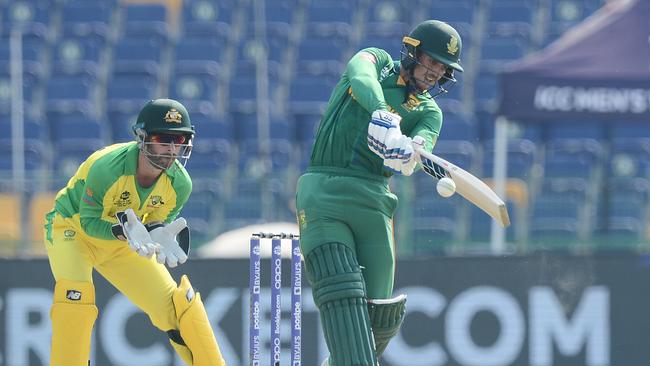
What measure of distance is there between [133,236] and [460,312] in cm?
304

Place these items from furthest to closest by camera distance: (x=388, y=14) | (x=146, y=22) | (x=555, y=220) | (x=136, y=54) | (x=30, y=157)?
1. (x=388, y=14)
2. (x=146, y=22)
3. (x=136, y=54)
4. (x=30, y=157)
5. (x=555, y=220)

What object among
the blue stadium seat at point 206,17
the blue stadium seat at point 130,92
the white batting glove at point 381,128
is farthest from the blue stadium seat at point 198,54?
the white batting glove at point 381,128

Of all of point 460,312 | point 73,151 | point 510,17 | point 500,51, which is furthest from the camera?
point 510,17

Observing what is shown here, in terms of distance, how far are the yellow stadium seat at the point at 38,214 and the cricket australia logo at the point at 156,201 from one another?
287 centimetres

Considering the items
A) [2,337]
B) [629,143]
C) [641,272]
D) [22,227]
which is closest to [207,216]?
[22,227]

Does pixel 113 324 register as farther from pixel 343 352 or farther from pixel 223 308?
pixel 343 352

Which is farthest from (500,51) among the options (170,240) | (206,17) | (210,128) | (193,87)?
(170,240)

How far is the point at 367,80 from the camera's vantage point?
547 centimetres

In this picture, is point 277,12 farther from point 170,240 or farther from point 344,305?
point 344,305

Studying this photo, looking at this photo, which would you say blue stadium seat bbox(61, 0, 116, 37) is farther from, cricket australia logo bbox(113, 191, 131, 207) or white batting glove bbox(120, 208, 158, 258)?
white batting glove bbox(120, 208, 158, 258)

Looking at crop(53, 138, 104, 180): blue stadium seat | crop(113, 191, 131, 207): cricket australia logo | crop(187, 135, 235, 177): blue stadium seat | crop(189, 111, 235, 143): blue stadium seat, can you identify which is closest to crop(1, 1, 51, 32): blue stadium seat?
crop(53, 138, 104, 180): blue stadium seat

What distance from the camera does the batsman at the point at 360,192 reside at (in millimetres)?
5625

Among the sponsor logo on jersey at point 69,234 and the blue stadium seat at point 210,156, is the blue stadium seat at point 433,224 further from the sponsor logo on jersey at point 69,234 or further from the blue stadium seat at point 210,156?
the blue stadium seat at point 210,156

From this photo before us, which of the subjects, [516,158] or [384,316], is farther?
[516,158]
